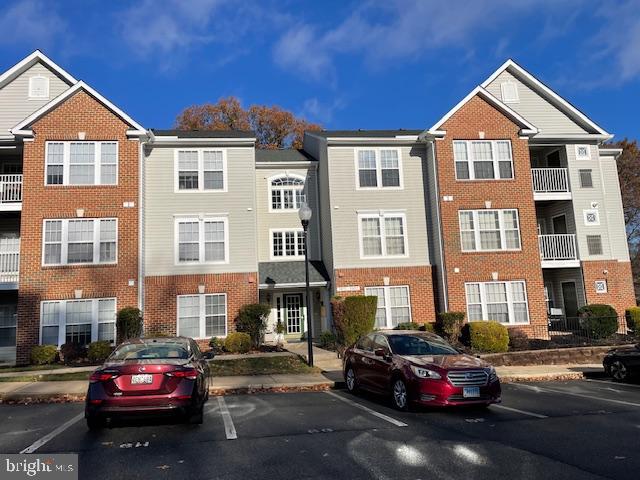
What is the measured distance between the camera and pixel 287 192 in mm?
22797

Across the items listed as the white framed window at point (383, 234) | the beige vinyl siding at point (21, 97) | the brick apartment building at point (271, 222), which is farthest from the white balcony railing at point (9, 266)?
the white framed window at point (383, 234)

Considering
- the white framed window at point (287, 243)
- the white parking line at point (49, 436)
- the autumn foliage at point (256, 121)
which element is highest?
the autumn foliage at point (256, 121)

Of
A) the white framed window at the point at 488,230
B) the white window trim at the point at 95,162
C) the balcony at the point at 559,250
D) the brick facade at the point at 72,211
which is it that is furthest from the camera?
the balcony at the point at 559,250

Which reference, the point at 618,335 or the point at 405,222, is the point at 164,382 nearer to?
the point at 405,222

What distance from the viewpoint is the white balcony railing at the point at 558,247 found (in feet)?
74.8

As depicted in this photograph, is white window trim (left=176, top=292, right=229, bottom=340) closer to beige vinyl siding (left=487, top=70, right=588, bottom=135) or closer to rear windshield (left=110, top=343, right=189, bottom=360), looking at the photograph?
rear windshield (left=110, top=343, right=189, bottom=360)

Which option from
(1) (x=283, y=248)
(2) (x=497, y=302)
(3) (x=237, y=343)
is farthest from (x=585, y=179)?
(3) (x=237, y=343)

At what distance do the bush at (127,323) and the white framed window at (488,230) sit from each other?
43.7 feet

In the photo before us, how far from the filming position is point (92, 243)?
1909 centimetres

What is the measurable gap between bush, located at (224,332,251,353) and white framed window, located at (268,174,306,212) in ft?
21.0

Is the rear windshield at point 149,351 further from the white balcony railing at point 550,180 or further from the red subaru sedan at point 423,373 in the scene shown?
the white balcony railing at point 550,180

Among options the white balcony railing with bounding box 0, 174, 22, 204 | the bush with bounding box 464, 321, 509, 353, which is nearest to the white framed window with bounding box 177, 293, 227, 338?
the white balcony railing with bounding box 0, 174, 22, 204

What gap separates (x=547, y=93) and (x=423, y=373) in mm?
19917

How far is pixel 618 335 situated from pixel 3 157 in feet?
88.6
